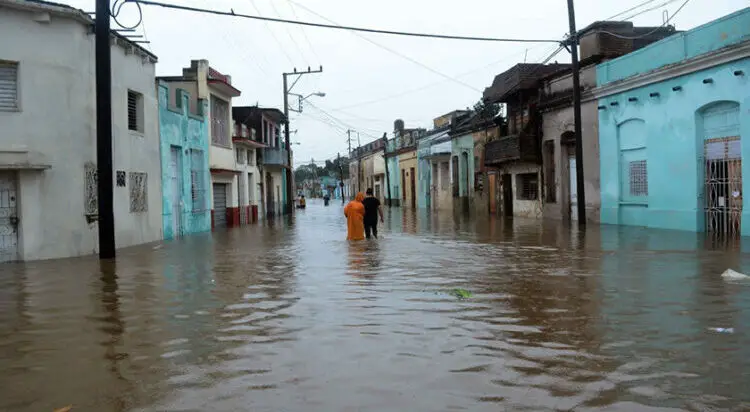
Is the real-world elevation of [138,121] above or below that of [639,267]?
above

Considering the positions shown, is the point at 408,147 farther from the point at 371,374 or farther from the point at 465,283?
the point at 371,374

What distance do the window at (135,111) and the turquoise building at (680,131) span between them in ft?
51.0

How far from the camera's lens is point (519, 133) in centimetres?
2973

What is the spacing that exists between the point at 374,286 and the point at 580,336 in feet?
12.9

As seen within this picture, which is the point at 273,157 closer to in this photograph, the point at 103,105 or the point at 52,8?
the point at 52,8

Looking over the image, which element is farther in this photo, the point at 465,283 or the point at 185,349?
the point at 465,283

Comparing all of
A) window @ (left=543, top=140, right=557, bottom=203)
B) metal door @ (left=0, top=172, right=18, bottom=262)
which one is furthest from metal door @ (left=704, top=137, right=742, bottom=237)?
metal door @ (left=0, top=172, right=18, bottom=262)

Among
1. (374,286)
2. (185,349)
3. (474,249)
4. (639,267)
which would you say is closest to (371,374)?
(185,349)

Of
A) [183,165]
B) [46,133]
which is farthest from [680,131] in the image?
[46,133]

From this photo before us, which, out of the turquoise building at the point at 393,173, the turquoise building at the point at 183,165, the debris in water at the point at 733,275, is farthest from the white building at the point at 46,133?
the turquoise building at the point at 393,173

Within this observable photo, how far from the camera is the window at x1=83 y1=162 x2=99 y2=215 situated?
53.3 feet

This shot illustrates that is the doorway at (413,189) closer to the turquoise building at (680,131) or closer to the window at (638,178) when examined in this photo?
the turquoise building at (680,131)

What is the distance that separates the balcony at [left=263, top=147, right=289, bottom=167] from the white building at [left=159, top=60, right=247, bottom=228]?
23.0 ft

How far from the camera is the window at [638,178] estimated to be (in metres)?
21.8
